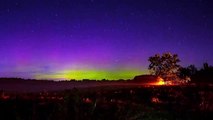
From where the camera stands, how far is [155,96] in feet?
86.3

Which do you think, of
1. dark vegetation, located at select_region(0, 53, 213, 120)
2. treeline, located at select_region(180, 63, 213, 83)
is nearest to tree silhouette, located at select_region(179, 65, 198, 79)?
treeline, located at select_region(180, 63, 213, 83)

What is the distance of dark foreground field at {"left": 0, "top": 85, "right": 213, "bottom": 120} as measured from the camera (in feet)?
32.7

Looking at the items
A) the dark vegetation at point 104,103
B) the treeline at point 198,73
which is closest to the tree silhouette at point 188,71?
the treeline at point 198,73

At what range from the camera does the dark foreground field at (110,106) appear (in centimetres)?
996

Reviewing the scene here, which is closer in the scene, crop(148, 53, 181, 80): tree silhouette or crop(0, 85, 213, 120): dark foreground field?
A: crop(0, 85, 213, 120): dark foreground field

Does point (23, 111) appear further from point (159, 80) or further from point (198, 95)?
point (159, 80)

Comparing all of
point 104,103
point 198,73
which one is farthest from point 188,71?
point 104,103

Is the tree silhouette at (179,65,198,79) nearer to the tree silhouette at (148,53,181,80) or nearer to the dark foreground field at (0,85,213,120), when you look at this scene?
the tree silhouette at (148,53,181,80)

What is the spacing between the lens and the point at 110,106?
15.8 meters

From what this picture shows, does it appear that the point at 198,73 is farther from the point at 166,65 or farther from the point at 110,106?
the point at 110,106

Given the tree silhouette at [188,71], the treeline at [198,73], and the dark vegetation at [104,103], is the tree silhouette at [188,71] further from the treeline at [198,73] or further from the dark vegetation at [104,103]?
the dark vegetation at [104,103]

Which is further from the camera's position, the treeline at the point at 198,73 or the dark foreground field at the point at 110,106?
the treeline at the point at 198,73

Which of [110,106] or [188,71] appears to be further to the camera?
[188,71]

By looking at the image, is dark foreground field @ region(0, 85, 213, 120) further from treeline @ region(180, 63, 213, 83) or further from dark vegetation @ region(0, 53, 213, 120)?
treeline @ region(180, 63, 213, 83)
